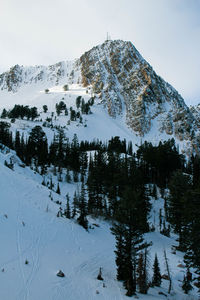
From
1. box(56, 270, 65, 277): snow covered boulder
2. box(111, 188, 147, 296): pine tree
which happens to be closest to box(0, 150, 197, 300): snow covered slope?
box(56, 270, 65, 277): snow covered boulder

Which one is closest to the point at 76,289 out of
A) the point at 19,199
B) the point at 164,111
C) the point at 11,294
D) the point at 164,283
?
the point at 11,294

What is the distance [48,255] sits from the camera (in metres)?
17.6

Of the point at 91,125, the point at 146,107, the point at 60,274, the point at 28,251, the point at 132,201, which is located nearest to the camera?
the point at 60,274

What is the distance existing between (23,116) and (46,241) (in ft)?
403

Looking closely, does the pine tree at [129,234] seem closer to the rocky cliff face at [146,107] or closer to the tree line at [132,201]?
the tree line at [132,201]

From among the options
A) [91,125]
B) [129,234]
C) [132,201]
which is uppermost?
[91,125]

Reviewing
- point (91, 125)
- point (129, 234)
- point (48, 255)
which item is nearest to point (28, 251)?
point (48, 255)

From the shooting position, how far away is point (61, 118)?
145 m

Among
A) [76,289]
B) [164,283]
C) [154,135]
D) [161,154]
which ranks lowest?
[164,283]

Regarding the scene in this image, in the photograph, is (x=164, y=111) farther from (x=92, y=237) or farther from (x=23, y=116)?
(x=92, y=237)

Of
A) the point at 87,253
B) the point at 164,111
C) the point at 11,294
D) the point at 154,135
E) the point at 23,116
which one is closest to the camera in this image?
the point at 11,294

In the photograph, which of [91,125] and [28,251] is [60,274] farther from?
[91,125]

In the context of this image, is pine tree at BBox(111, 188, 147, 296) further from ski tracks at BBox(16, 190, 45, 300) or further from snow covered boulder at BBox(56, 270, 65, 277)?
ski tracks at BBox(16, 190, 45, 300)

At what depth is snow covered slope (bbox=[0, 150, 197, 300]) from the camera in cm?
1290
